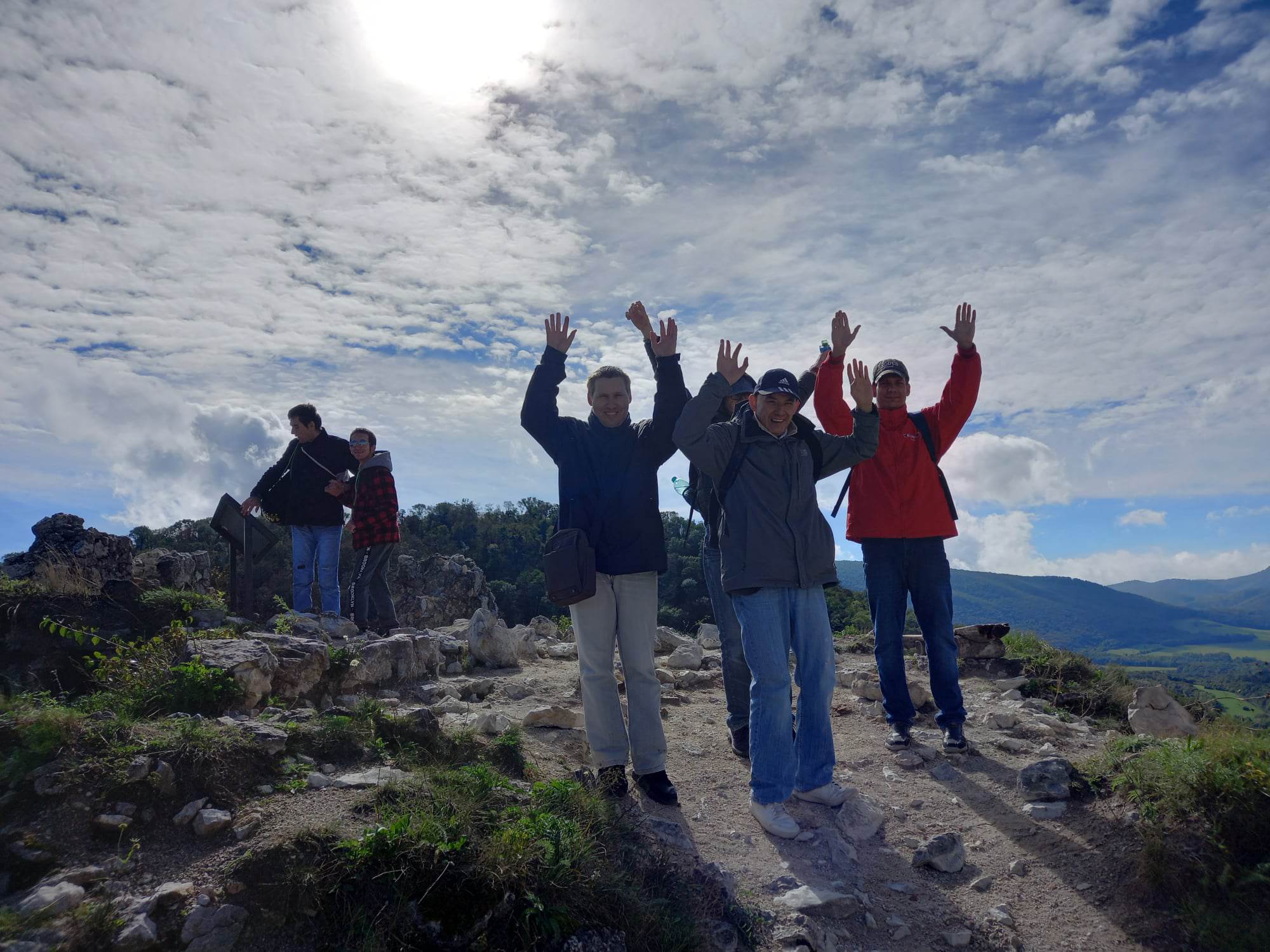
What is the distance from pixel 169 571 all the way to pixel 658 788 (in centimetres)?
589

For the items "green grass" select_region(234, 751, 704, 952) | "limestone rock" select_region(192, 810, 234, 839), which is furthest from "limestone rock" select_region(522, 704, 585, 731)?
"limestone rock" select_region(192, 810, 234, 839)

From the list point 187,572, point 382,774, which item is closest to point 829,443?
point 382,774

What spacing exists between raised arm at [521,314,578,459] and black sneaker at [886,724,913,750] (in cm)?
340

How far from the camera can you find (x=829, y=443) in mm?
4645

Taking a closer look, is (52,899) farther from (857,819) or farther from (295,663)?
(857,819)

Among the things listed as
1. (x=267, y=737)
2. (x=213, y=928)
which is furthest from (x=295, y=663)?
(x=213, y=928)

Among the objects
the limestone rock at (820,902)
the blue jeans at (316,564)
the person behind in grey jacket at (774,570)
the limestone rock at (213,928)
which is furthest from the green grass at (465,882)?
the blue jeans at (316,564)

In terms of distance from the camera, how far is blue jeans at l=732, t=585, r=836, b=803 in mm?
4152

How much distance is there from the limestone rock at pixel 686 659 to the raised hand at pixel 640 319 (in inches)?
198

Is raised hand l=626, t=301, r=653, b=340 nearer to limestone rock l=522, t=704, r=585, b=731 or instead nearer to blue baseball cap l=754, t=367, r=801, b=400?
blue baseball cap l=754, t=367, r=801, b=400

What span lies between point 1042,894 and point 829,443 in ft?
8.72

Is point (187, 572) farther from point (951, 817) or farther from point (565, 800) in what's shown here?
point (951, 817)

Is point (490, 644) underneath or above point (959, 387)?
underneath

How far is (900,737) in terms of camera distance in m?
5.50
